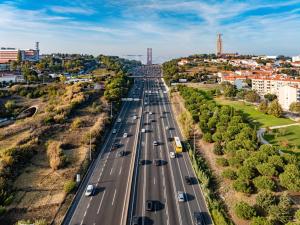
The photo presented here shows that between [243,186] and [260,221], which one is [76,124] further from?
[260,221]

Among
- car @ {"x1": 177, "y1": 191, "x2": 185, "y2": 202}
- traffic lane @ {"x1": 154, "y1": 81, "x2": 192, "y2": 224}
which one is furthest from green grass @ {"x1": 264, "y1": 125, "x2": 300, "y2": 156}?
car @ {"x1": 177, "y1": 191, "x2": 185, "y2": 202}

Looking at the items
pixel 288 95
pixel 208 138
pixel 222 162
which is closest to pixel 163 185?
pixel 222 162

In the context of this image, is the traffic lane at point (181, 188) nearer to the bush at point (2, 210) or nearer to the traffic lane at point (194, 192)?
the traffic lane at point (194, 192)

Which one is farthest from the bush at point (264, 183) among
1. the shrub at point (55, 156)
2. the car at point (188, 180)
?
the shrub at point (55, 156)

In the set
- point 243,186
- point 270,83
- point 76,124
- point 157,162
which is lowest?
point 243,186

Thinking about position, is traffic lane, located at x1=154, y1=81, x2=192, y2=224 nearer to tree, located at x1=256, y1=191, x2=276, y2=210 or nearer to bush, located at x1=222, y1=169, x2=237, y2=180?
bush, located at x1=222, y1=169, x2=237, y2=180

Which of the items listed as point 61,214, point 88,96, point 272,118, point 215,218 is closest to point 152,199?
point 215,218
